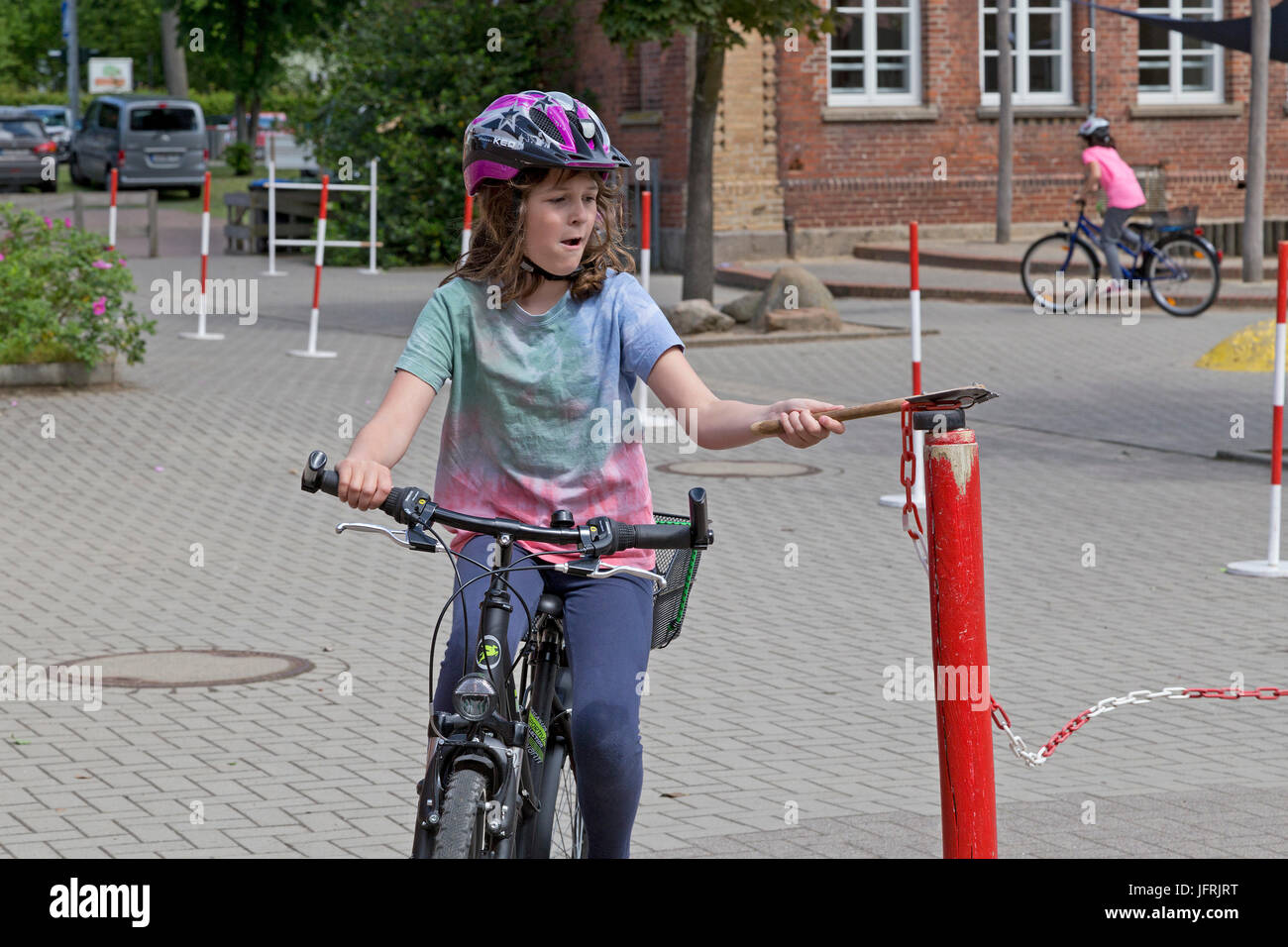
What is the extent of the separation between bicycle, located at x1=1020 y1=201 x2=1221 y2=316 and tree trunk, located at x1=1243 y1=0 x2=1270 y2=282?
5.45ft

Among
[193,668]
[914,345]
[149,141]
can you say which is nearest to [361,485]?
[193,668]

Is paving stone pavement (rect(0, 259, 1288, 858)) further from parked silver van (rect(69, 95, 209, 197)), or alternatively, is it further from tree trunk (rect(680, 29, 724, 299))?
parked silver van (rect(69, 95, 209, 197))

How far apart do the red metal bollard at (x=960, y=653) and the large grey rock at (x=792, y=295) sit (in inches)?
611

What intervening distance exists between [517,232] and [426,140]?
25.0 metres

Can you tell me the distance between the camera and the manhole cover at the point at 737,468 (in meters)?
11.6

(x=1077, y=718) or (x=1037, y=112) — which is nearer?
(x=1077, y=718)

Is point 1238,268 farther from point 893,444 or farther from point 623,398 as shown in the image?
point 623,398

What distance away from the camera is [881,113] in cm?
2828

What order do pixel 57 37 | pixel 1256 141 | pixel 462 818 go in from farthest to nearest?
pixel 57 37 < pixel 1256 141 < pixel 462 818

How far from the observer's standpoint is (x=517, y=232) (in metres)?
3.57

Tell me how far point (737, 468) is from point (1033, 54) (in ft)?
63.1

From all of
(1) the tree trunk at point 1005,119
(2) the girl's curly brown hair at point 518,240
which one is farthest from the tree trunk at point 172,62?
(2) the girl's curly brown hair at point 518,240

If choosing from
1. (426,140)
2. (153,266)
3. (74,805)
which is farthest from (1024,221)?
(74,805)

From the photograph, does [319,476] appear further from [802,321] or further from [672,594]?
[802,321]
